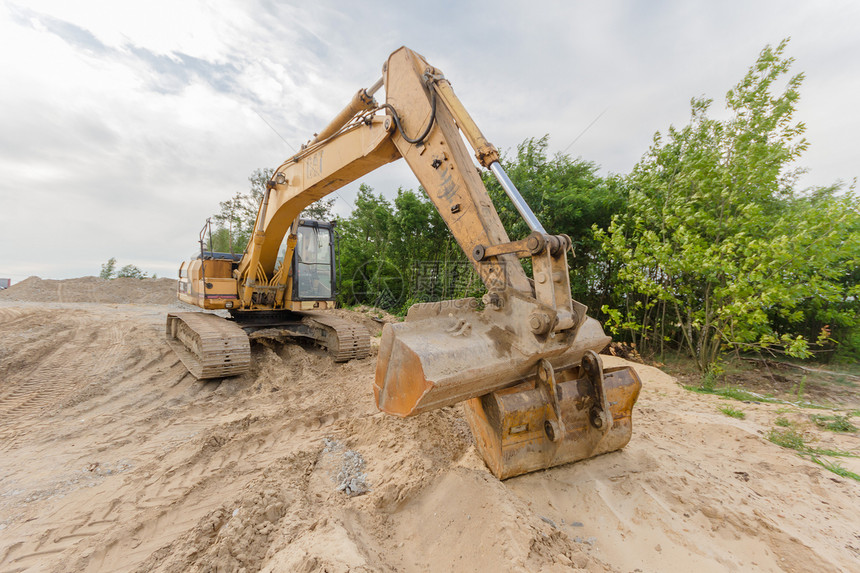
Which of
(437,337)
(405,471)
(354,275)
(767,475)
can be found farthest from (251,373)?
(354,275)

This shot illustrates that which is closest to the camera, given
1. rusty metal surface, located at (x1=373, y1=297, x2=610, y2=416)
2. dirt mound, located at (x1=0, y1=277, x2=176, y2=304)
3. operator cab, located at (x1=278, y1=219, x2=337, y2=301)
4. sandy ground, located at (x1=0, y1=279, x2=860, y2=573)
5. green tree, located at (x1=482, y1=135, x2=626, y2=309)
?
sandy ground, located at (x1=0, y1=279, x2=860, y2=573)

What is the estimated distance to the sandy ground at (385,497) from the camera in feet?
5.84

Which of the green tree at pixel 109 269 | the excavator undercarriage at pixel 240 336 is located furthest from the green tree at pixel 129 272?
the excavator undercarriage at pixel 240 336

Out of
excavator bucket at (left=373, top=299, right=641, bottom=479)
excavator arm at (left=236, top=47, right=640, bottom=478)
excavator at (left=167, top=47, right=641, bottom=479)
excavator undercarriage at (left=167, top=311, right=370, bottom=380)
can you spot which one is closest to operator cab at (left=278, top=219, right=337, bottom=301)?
excavator undercarriage at (left=167, top=311, right=370, bottom=380)

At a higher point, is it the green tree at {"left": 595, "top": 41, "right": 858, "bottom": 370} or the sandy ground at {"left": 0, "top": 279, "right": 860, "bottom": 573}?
the green tree at {"left": 595, "top": 41, "right": 858, "bottom": 370}

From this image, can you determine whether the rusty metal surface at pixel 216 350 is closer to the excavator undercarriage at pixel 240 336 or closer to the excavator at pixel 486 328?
the excavator undercarriage at pixel 240 336

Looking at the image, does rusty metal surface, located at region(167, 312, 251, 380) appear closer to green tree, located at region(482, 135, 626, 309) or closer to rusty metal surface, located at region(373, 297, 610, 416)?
rusty metal surface, located at region(373, 297, 610, 416)

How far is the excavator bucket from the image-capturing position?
1.94 m

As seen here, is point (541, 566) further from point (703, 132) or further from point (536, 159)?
point (536, 159)

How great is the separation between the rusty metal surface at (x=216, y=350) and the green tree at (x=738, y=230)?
253 inches

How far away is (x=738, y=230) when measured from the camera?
5910 millimetres

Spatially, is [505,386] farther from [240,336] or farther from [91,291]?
[91,291]

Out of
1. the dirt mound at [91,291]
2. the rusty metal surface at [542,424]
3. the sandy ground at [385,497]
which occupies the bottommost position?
the sandy ground at [385,497]

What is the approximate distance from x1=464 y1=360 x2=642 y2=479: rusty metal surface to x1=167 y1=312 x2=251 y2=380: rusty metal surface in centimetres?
396
